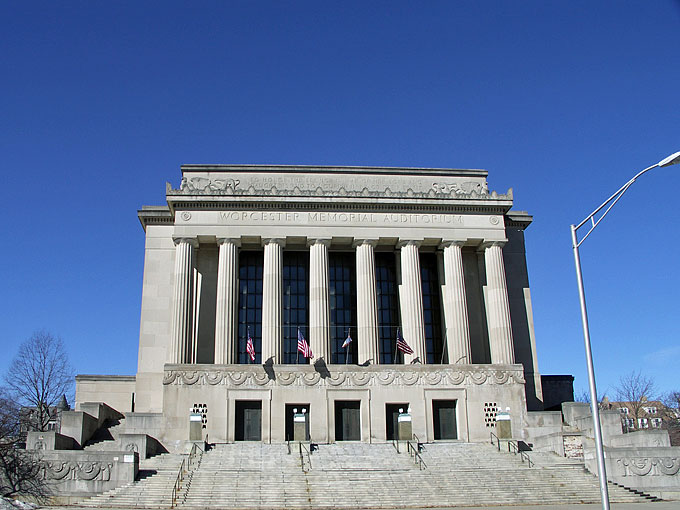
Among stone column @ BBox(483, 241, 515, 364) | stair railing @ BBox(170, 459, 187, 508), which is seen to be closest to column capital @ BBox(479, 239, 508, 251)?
stone column @ BBox(483, 241, 515, 364)

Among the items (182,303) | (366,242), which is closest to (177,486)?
(182,303)

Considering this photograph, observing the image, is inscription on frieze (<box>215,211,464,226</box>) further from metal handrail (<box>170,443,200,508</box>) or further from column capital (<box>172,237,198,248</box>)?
metal handrail (<box>170,443,200,508</box>)

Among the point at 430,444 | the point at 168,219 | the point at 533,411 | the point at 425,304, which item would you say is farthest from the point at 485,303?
the point at 168,219

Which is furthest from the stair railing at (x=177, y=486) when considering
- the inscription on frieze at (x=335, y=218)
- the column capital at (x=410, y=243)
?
the column capital at (x=410, y=243)

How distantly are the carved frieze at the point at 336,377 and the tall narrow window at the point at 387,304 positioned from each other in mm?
5025

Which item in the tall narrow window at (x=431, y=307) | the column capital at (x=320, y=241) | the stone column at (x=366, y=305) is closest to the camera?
the stone column at (x=366, y=305)

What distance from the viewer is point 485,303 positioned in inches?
2101

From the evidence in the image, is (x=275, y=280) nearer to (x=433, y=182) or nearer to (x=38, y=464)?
(x=433, y=182)

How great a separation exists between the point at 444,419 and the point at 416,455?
759cm

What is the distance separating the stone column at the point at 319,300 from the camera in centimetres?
4856

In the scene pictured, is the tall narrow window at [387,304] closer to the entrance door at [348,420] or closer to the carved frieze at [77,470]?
the entrance door at [348,420]

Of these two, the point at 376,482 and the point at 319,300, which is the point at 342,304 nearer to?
the point at 319,300

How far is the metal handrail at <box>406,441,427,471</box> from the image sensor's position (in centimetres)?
3866

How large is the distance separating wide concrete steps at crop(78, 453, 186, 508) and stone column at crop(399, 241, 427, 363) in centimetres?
1870
